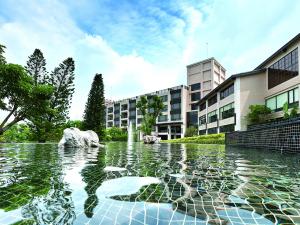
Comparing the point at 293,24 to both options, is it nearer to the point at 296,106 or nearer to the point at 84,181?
the point at 296,106

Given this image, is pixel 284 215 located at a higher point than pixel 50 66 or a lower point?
lower

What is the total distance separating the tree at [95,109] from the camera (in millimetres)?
41000

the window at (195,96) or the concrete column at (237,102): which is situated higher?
the window at (195,96)

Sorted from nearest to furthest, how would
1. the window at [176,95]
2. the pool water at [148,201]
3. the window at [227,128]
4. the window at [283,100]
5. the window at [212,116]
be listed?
the pool water at [148,201]
the window at [283,100]
the window at [227,128]
the window at [212,116]
the window at [176,95]

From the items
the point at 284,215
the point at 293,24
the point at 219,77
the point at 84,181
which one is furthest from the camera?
the point at 219,77

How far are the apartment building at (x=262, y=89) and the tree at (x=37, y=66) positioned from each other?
2550cm

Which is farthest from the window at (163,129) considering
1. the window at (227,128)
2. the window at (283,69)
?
the window at (283,69)

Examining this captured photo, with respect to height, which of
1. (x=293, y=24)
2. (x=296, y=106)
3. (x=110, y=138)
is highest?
(x=293, y=24)

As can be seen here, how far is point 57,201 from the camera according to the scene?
219 cm

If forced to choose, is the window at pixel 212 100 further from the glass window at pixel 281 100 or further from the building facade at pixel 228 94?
the glass window at pixel 281 100

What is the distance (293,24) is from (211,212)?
93.0 feet

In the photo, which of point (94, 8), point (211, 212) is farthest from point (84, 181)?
point (94, 8)

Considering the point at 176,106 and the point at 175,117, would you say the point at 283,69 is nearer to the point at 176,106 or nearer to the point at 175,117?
the point at 176,106

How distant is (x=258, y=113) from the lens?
86.6 ft
